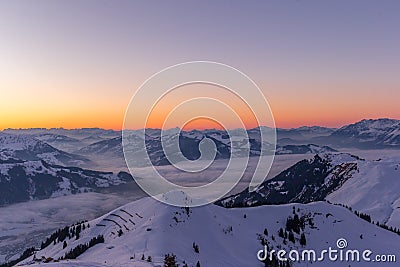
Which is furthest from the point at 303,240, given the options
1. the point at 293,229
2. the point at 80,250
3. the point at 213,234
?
the point at 80,250

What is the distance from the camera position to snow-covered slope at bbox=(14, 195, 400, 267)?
51.0 m

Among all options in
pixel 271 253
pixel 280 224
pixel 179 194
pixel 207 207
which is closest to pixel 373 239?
pixel 280 224

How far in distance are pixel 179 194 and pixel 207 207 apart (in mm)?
9372

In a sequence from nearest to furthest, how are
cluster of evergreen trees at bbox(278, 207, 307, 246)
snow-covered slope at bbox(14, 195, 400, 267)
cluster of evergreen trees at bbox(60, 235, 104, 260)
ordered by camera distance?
snow-covered slope at bbox(14, 195, 400, 267) < cluster of evergreen trees at bbox(60, 235, 104, 260) < cluster of evergreen trees at bbox(278, 207, 307, 246)

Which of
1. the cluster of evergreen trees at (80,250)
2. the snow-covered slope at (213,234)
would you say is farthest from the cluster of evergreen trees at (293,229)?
the cluster of evergreen trees at (80,250)

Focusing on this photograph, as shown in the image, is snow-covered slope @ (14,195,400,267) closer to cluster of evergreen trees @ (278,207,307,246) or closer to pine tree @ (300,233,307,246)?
pine tree @ (300,233,307,246)

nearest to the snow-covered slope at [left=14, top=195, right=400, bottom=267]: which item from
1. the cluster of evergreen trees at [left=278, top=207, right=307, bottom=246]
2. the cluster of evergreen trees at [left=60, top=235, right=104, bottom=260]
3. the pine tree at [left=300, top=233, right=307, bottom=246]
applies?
the pine tree at [left=300, top=233, right=307, bottom=246]

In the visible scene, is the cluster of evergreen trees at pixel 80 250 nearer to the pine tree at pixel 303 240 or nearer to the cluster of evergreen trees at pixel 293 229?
the cluster of evergreen trees at pixel 293 229

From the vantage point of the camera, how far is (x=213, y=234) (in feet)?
202

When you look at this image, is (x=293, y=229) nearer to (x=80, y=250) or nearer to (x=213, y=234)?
(x=213, y=234)

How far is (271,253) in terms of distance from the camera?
2378 inches

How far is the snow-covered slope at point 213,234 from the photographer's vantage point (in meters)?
51.0

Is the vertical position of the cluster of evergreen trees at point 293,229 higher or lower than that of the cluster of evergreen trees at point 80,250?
higher

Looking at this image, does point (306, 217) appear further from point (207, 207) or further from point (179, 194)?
point (179, 194)
